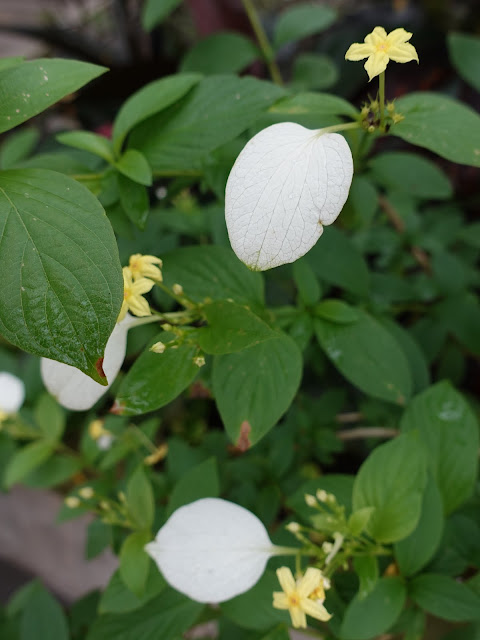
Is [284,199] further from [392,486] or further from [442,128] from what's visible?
[392,486]

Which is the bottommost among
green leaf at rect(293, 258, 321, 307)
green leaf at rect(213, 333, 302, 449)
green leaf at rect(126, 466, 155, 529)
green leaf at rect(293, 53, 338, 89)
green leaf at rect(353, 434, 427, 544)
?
green leaf at rect(126, 466, 155, 529)

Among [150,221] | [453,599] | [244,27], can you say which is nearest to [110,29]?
[244,27]

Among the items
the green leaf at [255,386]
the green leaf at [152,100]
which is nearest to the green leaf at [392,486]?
the green leaf at [255,386]

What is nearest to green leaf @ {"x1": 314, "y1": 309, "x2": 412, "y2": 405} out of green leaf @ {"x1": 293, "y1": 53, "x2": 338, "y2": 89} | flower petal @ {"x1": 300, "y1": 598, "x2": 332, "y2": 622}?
flower petal @ {"x1": 300, "y1": 598, "x2": 332, "y2": 622}

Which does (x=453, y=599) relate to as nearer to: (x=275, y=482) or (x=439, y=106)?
(x=275, y=482)

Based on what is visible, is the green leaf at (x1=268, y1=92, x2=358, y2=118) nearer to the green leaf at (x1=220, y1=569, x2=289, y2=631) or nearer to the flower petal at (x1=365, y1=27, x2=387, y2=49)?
the flower petal at (x1=365, y1=27, x2=387, y2=49)
